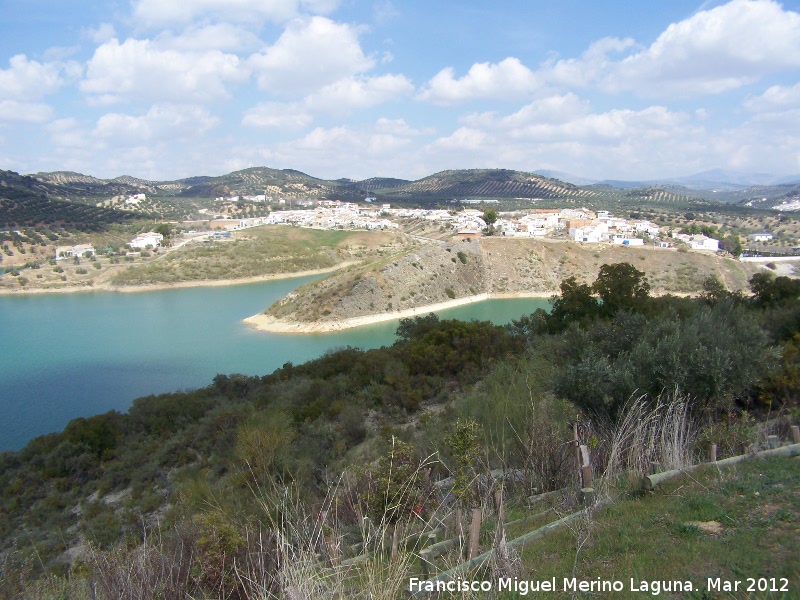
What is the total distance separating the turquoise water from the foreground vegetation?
697cm

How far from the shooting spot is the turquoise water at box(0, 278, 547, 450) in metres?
17.0

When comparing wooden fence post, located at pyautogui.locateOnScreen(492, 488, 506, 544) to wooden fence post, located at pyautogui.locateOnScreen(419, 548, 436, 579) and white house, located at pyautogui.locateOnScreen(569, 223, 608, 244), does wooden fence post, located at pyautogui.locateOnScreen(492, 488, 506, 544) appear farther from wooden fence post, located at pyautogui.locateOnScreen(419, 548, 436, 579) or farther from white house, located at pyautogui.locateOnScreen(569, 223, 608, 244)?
white house, located at pyautogui.locateOnScreen(569, 223, 608, 244)

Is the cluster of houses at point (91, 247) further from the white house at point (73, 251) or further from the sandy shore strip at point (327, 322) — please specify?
the sandy shore strip at point (327, 322)

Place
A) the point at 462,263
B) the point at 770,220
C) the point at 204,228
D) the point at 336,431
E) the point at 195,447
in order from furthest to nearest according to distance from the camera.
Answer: the point at 770,220 < the point at 204,228 < the point at 462,263 < the point at 195,447 < the point at 336,431

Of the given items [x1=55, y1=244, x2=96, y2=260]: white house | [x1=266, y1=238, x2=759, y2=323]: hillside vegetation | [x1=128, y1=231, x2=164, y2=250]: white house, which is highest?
[x1=128, y1=231, x2=164, y2=250]: white house

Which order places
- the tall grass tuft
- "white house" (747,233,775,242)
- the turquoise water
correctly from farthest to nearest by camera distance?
1. "white house" (747,233,775,242)
2. the turquoise water
3. the tall grass tuft

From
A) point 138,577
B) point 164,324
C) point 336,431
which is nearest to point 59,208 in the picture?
point 164,324

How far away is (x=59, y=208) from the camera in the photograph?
56.2 m

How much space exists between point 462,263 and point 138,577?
34.1 meters

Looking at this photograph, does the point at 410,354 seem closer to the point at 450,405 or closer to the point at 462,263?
the point at 450,405

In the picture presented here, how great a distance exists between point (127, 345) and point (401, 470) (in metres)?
24.8

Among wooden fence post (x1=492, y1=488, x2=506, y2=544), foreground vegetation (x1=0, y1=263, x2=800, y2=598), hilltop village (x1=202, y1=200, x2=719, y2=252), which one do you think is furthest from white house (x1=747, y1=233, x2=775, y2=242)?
wooden fence post (x1=492, y1=488, x2=506, y2=544)

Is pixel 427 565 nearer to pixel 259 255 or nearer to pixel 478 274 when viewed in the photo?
pixel 478 274

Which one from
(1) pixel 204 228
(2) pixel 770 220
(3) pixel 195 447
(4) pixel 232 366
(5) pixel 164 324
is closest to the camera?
(3) pixel 195 447
